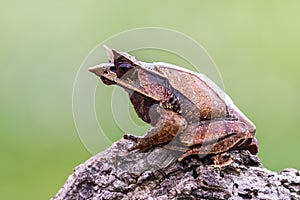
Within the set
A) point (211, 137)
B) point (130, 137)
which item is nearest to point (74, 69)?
point (130, 137)

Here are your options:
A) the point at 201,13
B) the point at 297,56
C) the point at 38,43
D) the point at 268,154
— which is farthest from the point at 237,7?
the point at 38,43

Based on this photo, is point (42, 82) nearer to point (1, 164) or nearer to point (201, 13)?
point (1, 164)

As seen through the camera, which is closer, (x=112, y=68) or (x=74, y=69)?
(x=112, y=68)

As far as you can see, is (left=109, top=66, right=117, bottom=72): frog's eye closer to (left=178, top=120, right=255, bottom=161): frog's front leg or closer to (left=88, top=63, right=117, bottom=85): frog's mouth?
(left=88, top=63, right=117, bottom=85): frog's mouth

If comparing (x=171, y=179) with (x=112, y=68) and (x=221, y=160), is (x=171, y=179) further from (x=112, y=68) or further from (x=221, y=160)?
(x=112, y=68)

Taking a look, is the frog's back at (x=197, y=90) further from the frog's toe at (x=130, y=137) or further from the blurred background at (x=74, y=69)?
the blurred background at (x=74, y=69)

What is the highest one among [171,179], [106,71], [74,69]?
[74,69]
